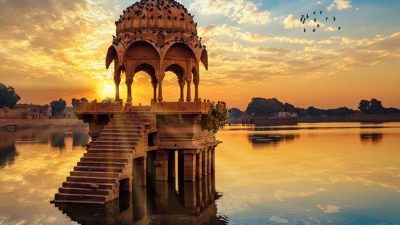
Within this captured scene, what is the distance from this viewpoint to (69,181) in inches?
1102

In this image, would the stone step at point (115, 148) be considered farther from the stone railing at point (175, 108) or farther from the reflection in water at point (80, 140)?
the reflection in water at point (80, 140)

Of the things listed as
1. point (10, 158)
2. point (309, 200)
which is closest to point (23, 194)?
point (309, 200)

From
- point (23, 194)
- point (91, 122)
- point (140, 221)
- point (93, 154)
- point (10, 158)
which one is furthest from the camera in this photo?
point (10, 158)

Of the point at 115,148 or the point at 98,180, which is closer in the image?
the point at 98,180

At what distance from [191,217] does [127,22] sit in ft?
61.7

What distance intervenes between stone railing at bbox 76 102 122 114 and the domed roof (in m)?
6.87

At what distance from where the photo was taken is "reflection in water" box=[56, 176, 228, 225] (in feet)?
81.8

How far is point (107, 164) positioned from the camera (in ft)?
94.5

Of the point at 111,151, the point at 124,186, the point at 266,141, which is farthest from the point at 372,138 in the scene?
the point at 111,151

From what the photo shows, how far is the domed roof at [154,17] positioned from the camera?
38500mm

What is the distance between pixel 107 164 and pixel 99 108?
7.74m

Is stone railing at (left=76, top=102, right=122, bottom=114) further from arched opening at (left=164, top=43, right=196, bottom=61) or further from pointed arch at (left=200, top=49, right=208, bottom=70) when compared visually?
pointed arch at (left=200, top=49, right=208, bottom=70)

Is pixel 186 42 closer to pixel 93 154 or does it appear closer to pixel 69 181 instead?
pixel 93 154

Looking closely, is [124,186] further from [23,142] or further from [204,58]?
[23,142]
